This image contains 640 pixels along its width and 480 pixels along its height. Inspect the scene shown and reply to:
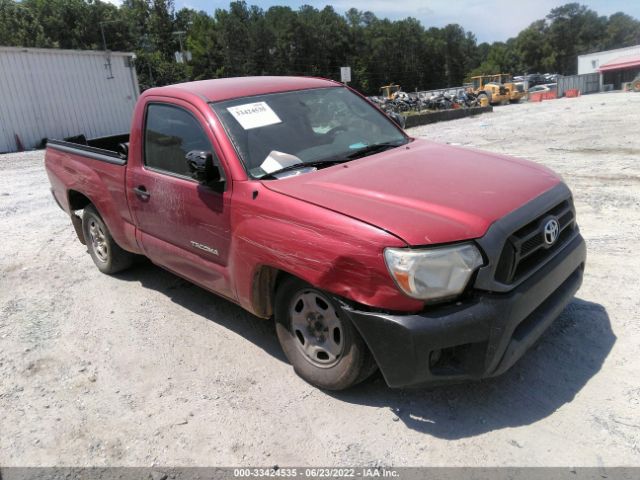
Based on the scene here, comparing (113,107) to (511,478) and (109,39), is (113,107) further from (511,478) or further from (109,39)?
(109,39)

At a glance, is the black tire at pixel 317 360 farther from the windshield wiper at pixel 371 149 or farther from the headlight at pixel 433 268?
the windshield wiper at pixel 371 149

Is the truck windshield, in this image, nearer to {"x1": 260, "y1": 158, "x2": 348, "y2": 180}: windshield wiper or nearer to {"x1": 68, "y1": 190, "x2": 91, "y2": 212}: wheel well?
{"x1": 260, "y1": 158, "x2": 348, "y2": 180}: windshield wiper

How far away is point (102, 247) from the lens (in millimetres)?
5414

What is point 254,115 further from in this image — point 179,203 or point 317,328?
point 317,328

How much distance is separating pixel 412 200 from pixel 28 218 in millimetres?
7465

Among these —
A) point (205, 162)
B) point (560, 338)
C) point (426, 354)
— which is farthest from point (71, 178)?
point (560, 338)

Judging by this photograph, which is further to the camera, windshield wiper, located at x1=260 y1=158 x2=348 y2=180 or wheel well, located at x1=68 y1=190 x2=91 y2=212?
wheel well, located at x1=68 y1=190 x2=91 y2=212

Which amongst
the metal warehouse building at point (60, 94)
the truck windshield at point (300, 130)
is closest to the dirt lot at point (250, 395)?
the truck windshield at point (300, 130)

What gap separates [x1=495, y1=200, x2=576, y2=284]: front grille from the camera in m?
2.64

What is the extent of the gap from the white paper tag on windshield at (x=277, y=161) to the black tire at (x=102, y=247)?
242cm

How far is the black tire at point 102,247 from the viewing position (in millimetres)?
5164

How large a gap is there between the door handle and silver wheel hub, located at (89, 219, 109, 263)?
4.21 ft

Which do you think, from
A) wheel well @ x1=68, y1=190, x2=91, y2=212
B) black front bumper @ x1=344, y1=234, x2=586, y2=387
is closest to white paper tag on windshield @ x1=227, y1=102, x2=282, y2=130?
black front bumper @ x1=344, y1=234, x2=586, y2=387

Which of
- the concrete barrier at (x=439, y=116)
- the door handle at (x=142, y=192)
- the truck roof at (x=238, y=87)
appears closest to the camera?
the truck roof at (x=238, y=87)
